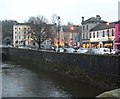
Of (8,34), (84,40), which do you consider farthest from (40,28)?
(8,34)

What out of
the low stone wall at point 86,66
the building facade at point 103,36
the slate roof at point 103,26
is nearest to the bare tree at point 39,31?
the building facade at point 103,36

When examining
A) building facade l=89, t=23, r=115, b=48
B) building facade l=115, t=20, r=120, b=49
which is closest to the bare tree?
building facade l=89, t=23, r=115, b=48

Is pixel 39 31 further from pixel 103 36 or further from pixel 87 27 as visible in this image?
pixel 103 36

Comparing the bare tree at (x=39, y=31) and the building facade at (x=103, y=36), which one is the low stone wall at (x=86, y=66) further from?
the bare tree at (x=39, y=31)

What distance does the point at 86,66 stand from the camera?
32.1 metres

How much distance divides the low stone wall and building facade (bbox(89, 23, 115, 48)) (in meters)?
21.9

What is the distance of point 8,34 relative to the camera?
15888cm

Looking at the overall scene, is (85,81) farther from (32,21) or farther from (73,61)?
(32,21)

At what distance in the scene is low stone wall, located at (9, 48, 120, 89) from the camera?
25594 millimetres

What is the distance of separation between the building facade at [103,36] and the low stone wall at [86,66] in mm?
21861

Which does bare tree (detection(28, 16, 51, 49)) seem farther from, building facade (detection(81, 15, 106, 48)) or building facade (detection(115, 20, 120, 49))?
building facade (detection(115, 20, 120, 49))

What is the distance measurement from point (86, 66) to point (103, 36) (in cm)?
4121

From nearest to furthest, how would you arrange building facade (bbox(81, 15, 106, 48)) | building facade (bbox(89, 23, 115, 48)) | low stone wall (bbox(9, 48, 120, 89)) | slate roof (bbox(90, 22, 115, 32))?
1. low stone wall (bbox(9, 48, 120, 89))
2. building facade (bbox(89, 23, 115, 48))
3. slate roof (bbox(90, 22, 115, 32))
4. building facade (bbox(81, 15, 106, 48))

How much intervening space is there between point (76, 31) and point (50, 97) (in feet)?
368
